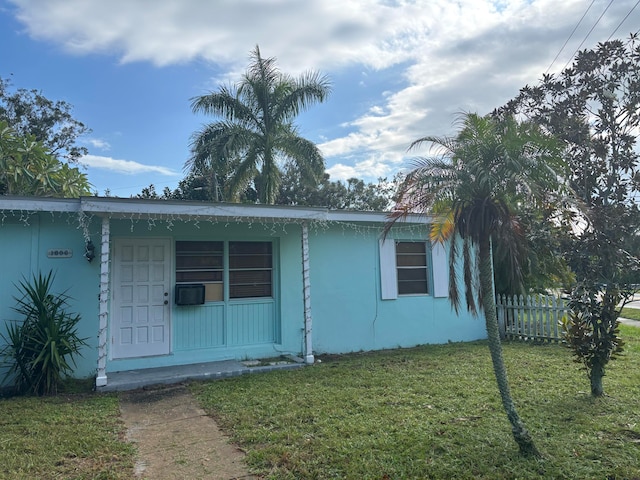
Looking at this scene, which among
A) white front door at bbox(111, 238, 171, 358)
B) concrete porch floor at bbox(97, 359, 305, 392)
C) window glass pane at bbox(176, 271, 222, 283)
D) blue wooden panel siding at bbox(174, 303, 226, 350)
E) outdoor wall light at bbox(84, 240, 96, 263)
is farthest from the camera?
window glass pane at bbox(176, 271, 222, 283)

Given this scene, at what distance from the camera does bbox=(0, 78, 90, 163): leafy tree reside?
73.0 feet

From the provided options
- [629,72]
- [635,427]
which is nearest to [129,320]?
[635,427]

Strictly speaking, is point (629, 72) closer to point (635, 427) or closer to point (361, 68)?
point (635, 427)

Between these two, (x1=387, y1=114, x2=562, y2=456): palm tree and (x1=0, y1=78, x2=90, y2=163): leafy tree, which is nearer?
(x1=387, y1=114, x2=562, y2=456): palm tree

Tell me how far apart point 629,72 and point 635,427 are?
11.8ft

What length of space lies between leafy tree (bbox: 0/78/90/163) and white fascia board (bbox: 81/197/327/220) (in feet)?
64.3

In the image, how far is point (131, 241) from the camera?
7.04 metres

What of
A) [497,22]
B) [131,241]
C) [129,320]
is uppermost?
[497,22]

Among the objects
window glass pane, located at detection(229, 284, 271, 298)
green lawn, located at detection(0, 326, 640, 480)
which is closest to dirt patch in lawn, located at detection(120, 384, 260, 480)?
green lawn, located at detection(0, 326, 640, 480)

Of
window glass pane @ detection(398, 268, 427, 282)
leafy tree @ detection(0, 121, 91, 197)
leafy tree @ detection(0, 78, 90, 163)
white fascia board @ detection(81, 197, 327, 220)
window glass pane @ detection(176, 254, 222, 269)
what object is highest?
leafy tree @ detection(0, 78, 90, 163)

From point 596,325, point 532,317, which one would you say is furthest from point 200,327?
point 532,317

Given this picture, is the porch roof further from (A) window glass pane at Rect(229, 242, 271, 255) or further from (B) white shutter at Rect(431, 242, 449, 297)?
(B) white shutter at Rect(431, 242, 449, 297)

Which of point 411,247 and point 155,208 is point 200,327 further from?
point 411,247

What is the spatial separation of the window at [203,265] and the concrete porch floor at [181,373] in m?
1.19
